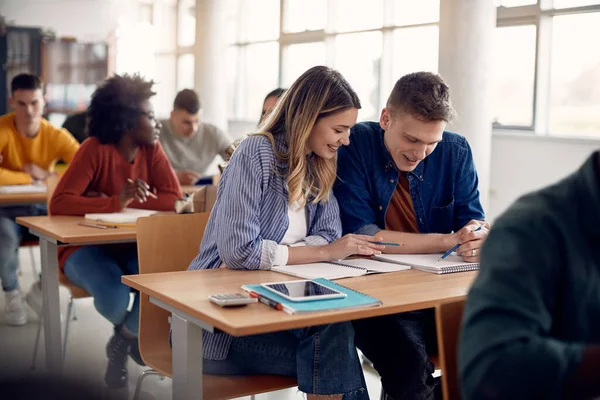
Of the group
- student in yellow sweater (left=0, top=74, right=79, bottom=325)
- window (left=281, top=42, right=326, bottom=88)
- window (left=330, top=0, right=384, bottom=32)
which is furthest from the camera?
window (left=281, top=42, right=326, bottom=88)

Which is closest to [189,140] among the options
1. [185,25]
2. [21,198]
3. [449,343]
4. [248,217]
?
[21,198]

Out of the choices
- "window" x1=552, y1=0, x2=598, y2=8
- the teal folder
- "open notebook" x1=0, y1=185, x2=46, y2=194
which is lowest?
the teal folder

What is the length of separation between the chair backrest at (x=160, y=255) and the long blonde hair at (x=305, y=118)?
45 centimetres

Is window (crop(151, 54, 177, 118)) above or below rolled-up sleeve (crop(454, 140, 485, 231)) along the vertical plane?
above

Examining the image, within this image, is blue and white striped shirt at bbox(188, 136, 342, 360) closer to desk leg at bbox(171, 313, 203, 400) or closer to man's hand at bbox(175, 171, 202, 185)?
desk leg at bbox(171, 313, 203, 400)

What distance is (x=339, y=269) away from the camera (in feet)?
7.27

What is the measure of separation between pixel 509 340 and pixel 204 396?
4.02 ft

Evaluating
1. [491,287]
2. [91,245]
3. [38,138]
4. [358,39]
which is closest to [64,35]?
[358,39]

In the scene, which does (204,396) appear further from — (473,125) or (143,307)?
(473,125)

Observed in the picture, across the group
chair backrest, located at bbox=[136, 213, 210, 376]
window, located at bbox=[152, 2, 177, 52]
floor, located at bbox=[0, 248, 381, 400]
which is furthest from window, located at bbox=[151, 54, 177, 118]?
chair backrest, located at bbox=[136, 213, 210, 376]

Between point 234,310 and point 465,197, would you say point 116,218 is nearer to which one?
point 465,197

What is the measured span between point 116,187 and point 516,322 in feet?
9.34

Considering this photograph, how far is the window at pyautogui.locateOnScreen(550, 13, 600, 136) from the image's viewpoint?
6.25m

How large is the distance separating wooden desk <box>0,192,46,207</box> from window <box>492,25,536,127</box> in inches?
166
